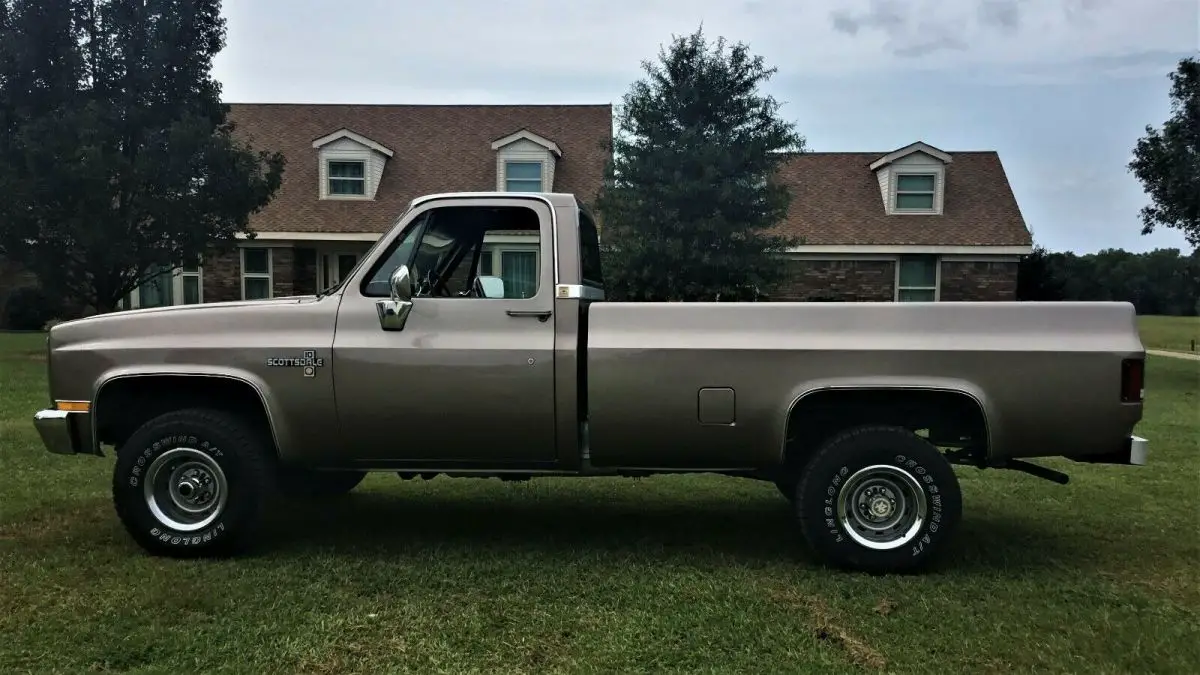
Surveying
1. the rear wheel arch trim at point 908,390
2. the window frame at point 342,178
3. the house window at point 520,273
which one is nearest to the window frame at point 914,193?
the window frame at point 342,178

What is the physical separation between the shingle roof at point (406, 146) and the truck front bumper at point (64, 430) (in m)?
16.6

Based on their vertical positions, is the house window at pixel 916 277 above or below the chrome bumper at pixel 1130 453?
above

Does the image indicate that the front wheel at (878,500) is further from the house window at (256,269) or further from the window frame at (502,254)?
the house window at (256,269)

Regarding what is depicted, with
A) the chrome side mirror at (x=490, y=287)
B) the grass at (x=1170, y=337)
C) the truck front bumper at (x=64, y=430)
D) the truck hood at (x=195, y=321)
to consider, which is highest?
the chrome side mirror at (x=490, y=287)

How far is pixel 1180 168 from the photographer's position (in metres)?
14.8

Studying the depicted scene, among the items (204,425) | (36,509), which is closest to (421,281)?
(204,425)

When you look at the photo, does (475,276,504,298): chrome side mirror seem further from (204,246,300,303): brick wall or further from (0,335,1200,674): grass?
(204,246,300,303): brick wall

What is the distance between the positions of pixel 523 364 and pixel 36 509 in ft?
12.0

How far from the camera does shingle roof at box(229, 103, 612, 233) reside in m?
21.6

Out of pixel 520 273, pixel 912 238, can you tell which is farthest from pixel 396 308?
pixel 912 238

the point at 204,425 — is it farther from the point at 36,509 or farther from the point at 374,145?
the point at 374,145

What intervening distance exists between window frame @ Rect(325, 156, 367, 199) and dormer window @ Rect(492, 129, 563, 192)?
3356mm

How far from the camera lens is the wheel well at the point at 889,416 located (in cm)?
462

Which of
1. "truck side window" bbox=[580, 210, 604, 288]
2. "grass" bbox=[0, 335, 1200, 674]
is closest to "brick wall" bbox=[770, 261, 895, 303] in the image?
"grass" bbox=[0, 335, 1200, 674]
